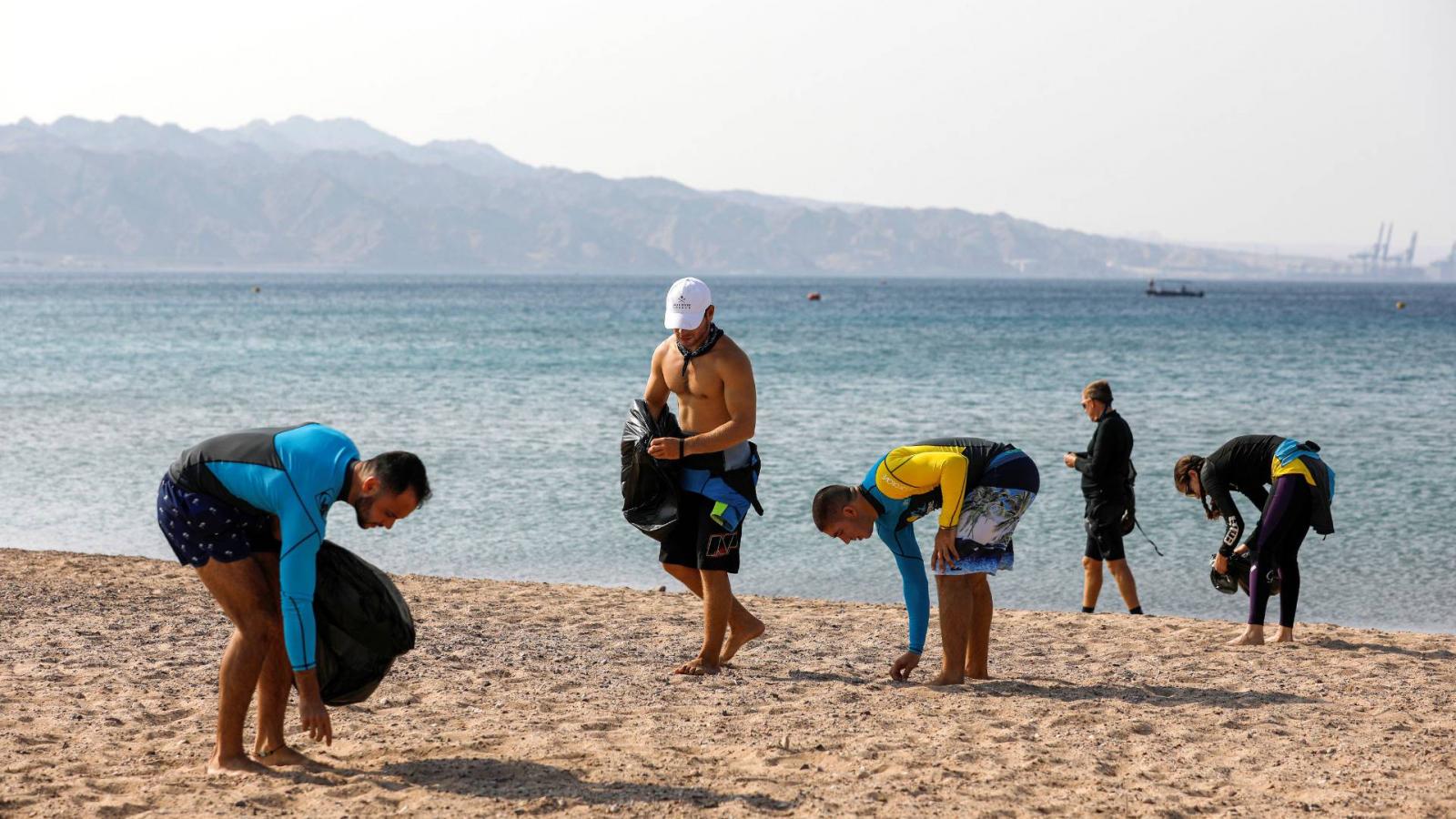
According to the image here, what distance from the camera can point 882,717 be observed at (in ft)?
18.5

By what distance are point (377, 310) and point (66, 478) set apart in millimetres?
68957

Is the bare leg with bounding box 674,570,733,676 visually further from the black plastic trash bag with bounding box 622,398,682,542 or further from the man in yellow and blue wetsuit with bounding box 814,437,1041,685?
the man in yellow and blue wetsuit with bounding box 814,437,1041,685

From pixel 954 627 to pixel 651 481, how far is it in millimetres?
1517

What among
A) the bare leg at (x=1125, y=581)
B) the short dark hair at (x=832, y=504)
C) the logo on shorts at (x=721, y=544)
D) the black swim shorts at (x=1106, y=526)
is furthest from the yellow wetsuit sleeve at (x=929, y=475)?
the bare leg at (x=1125, y=581)

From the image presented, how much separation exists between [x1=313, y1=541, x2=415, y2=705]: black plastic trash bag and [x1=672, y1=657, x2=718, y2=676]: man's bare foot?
2.05m

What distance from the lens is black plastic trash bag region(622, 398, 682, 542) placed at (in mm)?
6211

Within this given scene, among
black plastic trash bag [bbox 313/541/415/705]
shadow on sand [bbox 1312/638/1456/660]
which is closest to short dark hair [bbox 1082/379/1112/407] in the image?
shadow on sand [bbox 1312/638/1456/660]

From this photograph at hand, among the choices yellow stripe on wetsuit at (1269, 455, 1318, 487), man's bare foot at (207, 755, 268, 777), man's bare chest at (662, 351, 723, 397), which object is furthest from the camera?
yellow stripe on wetsuit at (1269, 455, 1318, 487)

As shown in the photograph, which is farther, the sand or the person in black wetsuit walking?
the person in black wetsuit walking

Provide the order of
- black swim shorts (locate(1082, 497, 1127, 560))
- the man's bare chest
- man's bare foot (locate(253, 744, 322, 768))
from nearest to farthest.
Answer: man's bare foot (locate(253, 744, 322, 768))
the man's bare chest
black swim shorts (locate(1082, 497, 1127, 560))

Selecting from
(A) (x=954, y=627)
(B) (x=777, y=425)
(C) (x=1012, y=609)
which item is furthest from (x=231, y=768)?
(B) (x=777, y=425)

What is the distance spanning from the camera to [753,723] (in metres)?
5.56

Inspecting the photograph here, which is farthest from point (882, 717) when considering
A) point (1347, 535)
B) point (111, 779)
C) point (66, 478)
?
point (66, 478)

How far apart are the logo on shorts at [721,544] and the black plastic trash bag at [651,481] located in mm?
196
